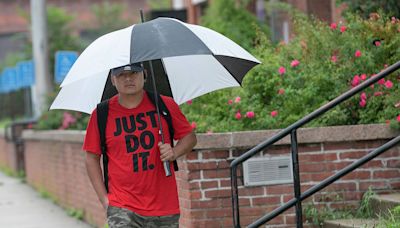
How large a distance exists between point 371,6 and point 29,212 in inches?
241

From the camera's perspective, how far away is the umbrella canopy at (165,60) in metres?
5.53

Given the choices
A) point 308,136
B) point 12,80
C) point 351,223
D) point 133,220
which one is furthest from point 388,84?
point 12,80

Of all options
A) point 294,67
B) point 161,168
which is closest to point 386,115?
point 294,67

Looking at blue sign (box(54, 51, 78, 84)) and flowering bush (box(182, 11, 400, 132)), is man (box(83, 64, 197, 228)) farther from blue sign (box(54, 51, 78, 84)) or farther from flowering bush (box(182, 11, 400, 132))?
blue sign (box(54, 51, 78, 84))

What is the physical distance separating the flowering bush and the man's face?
2987mm

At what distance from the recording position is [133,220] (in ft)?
18.4

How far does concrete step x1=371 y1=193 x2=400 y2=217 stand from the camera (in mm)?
7362

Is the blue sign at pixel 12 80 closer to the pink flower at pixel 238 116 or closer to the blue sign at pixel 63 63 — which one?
the blue sign at pixel 63 63

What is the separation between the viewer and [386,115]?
815 centimetres

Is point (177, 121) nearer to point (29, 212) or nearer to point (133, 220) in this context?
point (133, 220)

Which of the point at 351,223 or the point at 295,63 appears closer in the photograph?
the point at 351,223

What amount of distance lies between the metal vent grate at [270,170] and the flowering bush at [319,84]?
627mm

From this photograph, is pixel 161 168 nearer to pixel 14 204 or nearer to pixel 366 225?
pixel 366 225

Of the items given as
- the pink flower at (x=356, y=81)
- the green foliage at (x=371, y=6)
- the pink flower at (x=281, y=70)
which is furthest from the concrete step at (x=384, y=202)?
the green foliage at (x=371, y=6)
